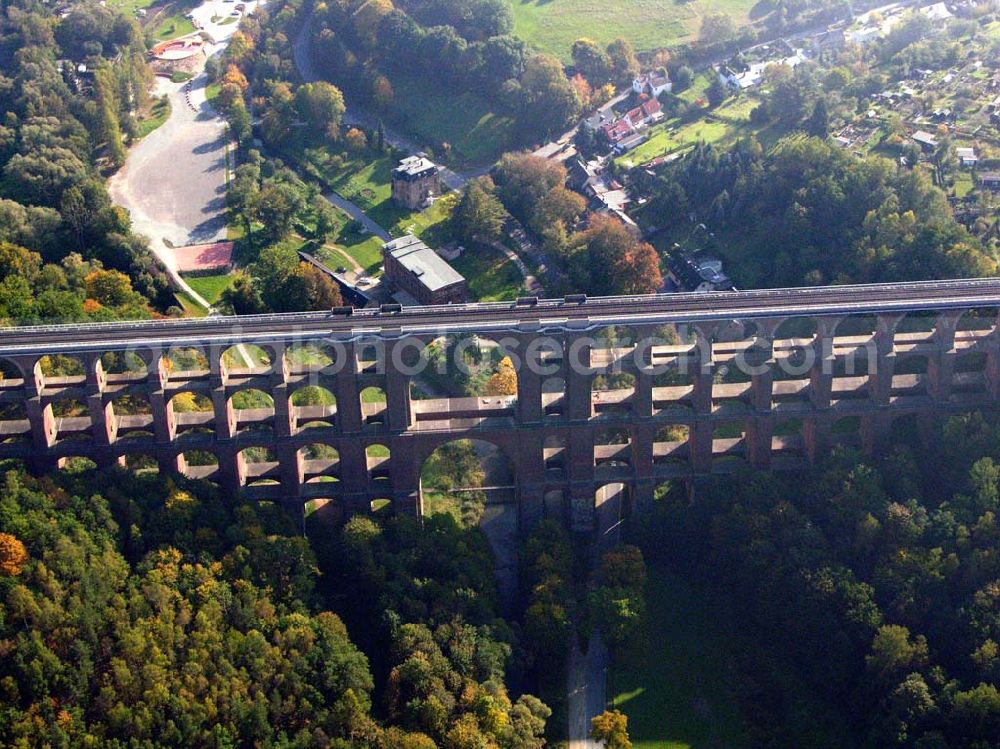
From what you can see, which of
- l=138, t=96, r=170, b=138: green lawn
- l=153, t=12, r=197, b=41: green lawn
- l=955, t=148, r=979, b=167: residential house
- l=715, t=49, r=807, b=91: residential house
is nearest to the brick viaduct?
l=955, t=148, r=979, b=167: residential house

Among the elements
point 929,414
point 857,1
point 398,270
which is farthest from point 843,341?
point 857,1

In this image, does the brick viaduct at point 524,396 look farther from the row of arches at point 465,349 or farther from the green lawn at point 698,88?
the green lawn at point 698,88

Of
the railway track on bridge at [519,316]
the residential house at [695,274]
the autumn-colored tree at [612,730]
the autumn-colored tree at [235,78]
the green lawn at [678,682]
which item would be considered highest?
the autumn-colored tree at [235,78]

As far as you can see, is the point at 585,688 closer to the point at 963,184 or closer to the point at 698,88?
the point at 963,184

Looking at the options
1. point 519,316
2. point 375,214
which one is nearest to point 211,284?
point 375,214

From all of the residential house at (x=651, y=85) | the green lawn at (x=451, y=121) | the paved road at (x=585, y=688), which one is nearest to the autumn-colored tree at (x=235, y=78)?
the green lawn at (x=451, y=121)

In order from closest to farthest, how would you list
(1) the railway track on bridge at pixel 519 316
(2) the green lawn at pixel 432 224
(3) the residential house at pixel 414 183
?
(1) the railway track on bridge at pixel 519 316, (2) the green lawn at pixel 432 224, (3) the residential house at pixel 414 183

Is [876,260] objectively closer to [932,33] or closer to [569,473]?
[569,473]
